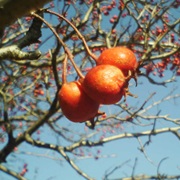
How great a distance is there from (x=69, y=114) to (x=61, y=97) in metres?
0.08

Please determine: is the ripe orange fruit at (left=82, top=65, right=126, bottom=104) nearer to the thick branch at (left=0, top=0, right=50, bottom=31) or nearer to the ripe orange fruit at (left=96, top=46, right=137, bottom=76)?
the ripe orange fruit at (left=96, top=46, right=137, bottom=76)

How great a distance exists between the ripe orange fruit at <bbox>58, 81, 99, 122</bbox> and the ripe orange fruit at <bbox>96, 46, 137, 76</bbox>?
14 centimetres

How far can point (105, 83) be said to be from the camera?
1166 millimetres

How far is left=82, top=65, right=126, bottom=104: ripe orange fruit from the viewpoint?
45.9 inches

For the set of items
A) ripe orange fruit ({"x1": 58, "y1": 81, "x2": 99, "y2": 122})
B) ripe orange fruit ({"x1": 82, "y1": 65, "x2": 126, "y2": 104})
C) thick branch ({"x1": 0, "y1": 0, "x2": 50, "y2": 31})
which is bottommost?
ripe orange fruit ({"x1": 58, "y1": 81, "x2": 99, "y2": 122})

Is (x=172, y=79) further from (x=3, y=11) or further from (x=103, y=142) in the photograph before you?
(x=3, y=11)

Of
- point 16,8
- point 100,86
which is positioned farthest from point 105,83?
point 16,8

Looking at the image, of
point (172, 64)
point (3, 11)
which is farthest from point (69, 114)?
point (172, 64)

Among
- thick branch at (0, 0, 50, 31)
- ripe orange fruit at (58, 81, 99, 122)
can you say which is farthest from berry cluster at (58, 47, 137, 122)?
thick branch at (0, 0, 50, 31)

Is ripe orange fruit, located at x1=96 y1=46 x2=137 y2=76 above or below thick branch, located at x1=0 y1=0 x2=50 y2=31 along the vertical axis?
below

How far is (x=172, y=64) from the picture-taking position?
4992 millimetres

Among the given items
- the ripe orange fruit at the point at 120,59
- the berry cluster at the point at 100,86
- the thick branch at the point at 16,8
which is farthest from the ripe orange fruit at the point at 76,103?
the thick branch at the point at 16,8

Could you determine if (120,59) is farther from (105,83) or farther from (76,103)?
(76,103)

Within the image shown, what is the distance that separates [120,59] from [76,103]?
0.77ft
